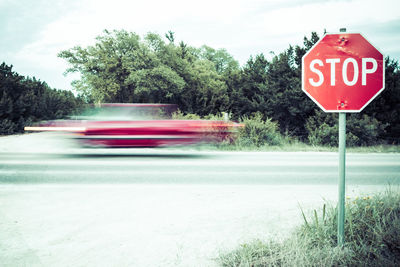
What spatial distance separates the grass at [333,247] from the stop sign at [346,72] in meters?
1.16

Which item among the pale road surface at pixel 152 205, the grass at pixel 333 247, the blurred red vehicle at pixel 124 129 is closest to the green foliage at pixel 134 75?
the blurred red vehicle at pixel 124 129

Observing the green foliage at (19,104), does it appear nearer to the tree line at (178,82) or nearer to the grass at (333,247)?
the tree line at (178,82)

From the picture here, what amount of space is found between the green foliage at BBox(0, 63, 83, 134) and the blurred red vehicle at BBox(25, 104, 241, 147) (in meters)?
16.2

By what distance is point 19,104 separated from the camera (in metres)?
23.8

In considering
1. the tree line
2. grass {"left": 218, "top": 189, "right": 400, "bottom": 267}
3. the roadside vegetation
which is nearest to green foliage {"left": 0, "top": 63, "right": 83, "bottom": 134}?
the roadside vegetation

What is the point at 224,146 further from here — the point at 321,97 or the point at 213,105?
the point at 213,105

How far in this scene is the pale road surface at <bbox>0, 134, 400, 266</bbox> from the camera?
3080 mm

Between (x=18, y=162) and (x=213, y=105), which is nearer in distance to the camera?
(x=18, y=162)

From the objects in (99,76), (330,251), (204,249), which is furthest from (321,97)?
(99,76)

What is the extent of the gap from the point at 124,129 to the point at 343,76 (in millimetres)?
6965

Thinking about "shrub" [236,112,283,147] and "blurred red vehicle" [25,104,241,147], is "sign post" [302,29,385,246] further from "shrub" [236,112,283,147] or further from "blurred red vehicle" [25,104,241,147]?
"shrub" [236,112,283,147]

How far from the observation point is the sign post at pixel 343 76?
264 centimetres

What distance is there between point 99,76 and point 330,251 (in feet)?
127

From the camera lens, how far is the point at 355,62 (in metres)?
2.67
